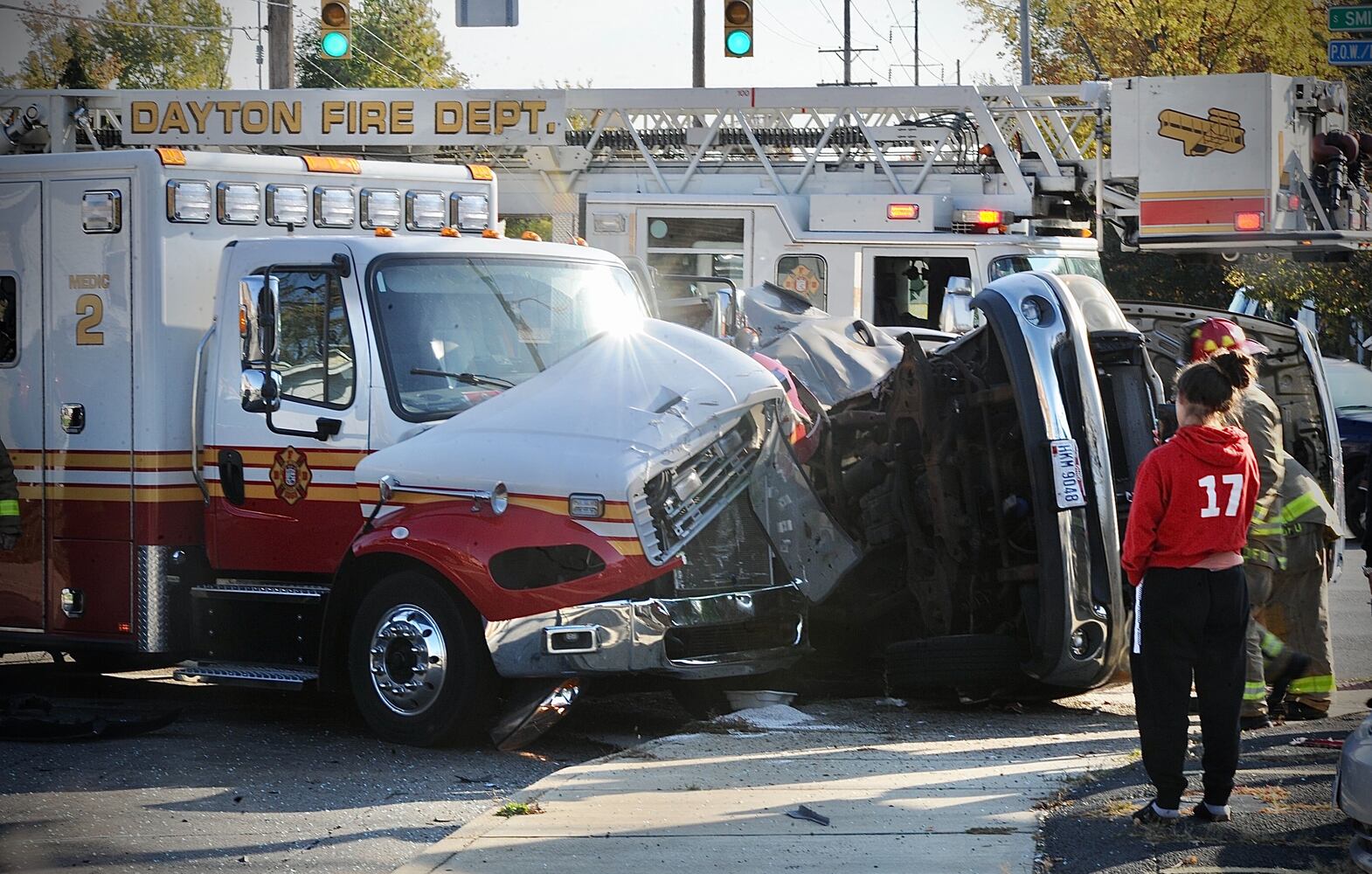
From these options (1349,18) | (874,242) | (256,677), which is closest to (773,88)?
(874,242)

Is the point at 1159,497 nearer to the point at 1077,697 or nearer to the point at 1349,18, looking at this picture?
the point at 1077,697

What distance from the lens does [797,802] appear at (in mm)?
6230

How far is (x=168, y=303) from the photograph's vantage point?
8.48 meters

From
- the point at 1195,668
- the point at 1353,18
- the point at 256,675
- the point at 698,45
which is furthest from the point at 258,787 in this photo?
the point at 698,45

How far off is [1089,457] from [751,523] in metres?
1.57

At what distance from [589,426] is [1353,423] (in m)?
10.5

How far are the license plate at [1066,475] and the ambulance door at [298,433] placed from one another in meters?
3.15

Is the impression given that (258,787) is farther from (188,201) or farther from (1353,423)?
(1353,423)

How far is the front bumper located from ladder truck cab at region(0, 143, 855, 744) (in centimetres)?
1

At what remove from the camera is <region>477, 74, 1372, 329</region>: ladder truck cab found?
14.2 metres

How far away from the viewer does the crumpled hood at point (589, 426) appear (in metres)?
7.31

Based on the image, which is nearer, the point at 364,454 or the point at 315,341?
the point at 364,454

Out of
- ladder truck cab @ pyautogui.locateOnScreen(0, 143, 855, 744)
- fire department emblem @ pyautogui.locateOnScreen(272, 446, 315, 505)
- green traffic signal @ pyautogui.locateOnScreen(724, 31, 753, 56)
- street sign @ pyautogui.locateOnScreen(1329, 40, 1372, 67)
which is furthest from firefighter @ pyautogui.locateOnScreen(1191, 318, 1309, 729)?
green traffic signal @ pyautogui.locateOnScreen(724, 31, 753, 56)

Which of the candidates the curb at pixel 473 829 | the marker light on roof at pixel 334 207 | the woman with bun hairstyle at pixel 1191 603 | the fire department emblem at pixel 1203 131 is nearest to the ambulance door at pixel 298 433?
the marker light on roof at pixel 334 207
